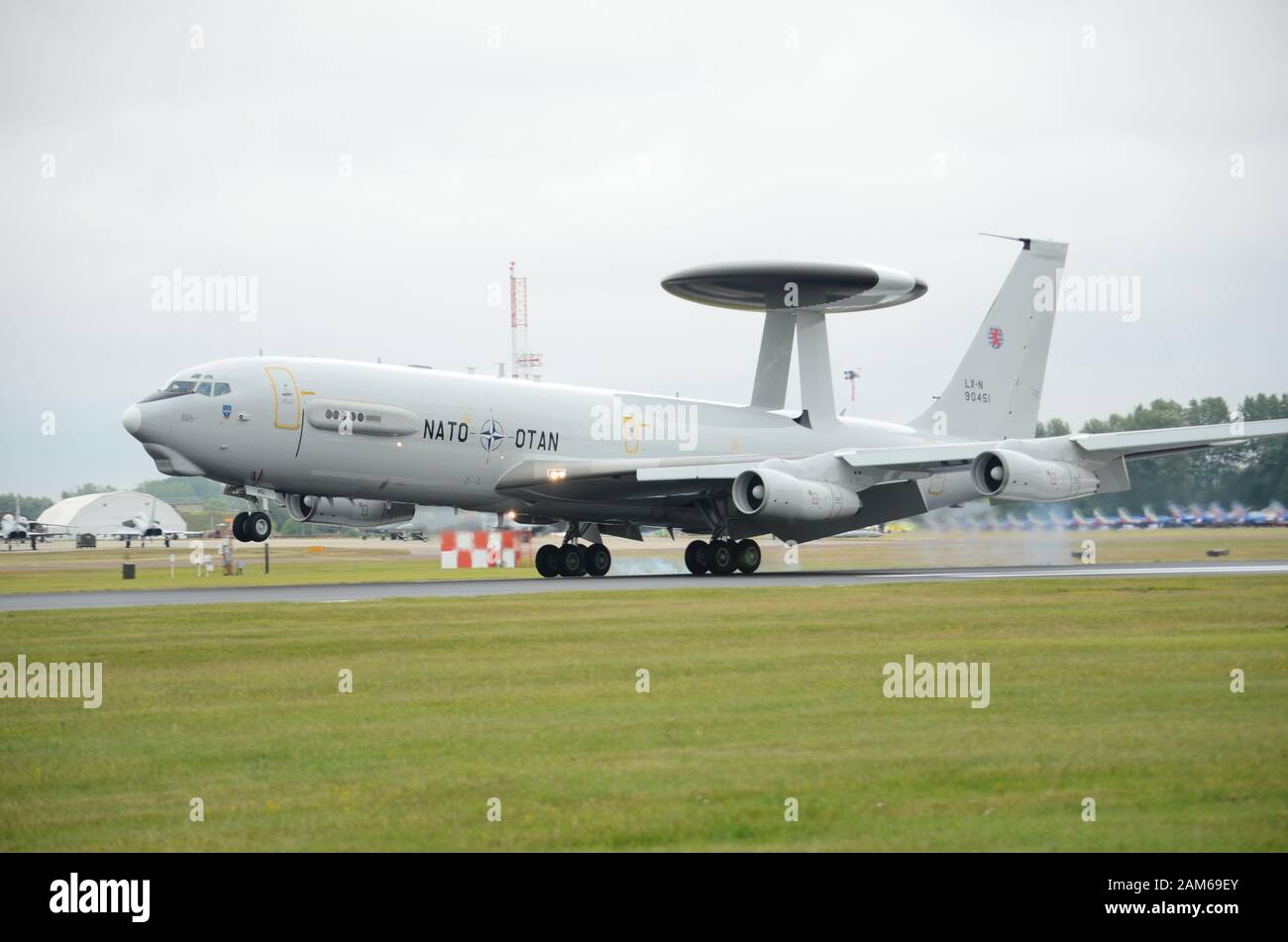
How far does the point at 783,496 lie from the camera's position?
37.0 meters

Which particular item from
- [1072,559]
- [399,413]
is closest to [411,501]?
[399,413]

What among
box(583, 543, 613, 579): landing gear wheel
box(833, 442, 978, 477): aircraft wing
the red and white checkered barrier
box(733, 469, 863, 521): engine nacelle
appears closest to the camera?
box(733, 469, 863, 521): engine nacelle

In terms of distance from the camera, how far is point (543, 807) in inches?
372

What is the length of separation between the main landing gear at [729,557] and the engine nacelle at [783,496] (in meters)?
2.20

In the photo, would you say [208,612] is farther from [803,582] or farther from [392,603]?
[803,582]

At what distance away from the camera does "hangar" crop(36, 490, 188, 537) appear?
132250mm

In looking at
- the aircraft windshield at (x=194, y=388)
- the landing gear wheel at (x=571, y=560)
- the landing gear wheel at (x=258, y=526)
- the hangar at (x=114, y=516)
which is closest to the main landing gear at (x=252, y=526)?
the landing gear wheel at (x=258, y=526)

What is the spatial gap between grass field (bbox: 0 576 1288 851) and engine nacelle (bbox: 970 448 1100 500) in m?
15.1

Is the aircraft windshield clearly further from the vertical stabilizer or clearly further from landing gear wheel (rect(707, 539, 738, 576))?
the vertical stabilizer

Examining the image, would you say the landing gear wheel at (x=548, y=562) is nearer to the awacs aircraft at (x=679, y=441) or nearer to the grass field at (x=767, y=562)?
the awacs aircraft at (x=679, y=441)

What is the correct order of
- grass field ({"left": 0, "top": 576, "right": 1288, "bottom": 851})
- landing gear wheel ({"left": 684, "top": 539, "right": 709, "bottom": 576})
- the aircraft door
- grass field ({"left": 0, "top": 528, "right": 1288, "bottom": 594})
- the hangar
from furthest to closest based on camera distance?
the hangar → grass field ({"left": 0, "top": 528, "right": 1288, "bottom": 594}) → landing gear wheel ({"left": 684, "top": 539, "right": 709, "bottom": 576}) → the aircraft door → grass field ({"left": 0, "top": 576, "right": 1288, "bottom": 851})

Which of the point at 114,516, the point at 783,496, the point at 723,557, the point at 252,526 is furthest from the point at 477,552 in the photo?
the point at 114,516

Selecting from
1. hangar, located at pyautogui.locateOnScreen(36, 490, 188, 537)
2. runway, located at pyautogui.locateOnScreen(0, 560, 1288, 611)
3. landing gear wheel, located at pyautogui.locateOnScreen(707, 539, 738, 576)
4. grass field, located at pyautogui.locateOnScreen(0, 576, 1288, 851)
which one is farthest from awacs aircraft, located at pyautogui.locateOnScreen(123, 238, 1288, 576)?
hangar, located at pyautogui.locateOnScreen(36, 490, 188, 537)

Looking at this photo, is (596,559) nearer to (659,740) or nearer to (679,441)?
(679,441)
